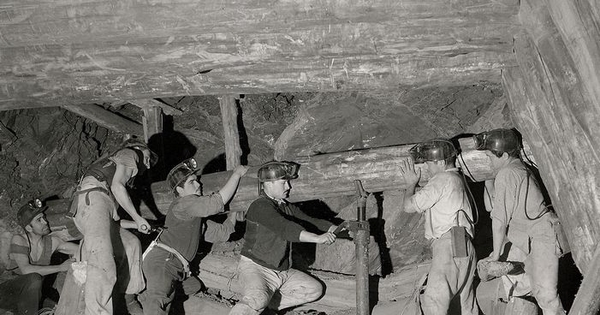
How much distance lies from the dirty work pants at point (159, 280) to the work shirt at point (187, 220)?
0.50 feet

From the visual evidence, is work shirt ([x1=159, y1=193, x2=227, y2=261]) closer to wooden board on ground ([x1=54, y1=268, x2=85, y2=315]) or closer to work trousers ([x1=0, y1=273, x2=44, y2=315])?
wooden board on ground ([x1=54, y1=268, x2=85, y2=315])

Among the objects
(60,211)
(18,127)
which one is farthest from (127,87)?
(18,127)

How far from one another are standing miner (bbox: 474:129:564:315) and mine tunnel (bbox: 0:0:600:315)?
32 centimetres

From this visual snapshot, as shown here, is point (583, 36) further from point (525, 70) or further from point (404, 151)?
point (404, 151)

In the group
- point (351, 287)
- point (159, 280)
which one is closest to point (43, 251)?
point (159, 280)

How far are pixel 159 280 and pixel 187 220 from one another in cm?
74

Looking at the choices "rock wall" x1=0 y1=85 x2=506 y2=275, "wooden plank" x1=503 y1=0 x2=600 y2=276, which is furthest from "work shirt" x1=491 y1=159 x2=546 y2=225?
"rock wall" x1=0 y1=85 x2=506 y2=275

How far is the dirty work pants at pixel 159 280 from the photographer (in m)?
7.46

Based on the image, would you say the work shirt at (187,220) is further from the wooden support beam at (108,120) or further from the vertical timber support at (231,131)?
the wooden support beam at (108,120)

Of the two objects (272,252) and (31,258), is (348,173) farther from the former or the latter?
(31,258)

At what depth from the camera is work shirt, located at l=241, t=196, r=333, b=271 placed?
23.4ft

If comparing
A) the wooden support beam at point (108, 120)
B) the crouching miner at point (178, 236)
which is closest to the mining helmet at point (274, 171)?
the crouching miner at point (178, 236)

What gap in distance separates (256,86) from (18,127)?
4.68 metres

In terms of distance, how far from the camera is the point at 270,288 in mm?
7289
